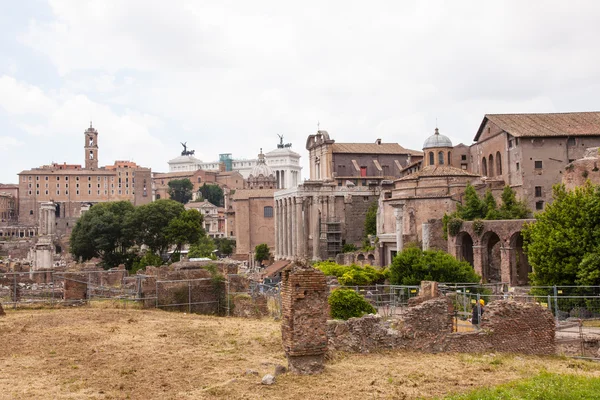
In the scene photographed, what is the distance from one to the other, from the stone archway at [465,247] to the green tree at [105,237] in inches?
1117

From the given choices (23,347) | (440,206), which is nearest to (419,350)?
(23,347)

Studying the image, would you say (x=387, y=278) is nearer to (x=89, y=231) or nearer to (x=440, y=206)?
(x=440, y=206)

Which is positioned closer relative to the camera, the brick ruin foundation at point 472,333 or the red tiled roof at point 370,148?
the brick ruin foundation at point 472,333

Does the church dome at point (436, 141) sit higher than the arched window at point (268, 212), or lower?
higher

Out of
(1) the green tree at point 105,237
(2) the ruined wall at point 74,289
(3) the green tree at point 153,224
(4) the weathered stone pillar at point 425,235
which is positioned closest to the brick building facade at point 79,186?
(1) the green tree at point 105,237

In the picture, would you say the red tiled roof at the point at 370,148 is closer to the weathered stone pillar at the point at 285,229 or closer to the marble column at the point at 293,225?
the weathered stone pillar at the point at 285,229

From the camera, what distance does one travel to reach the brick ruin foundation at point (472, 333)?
50.1ft

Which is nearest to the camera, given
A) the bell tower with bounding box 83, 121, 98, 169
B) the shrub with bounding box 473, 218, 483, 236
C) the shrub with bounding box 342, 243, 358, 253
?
the shrub with bounding box 473, 218, 483, 236

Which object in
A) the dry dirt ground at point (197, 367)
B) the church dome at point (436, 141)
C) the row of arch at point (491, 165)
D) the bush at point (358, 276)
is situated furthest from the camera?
the church dome at point (436, 141)

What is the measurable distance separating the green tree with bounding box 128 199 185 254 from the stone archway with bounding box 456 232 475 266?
85.8 ft

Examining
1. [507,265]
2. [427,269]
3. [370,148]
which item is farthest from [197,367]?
[370,148]

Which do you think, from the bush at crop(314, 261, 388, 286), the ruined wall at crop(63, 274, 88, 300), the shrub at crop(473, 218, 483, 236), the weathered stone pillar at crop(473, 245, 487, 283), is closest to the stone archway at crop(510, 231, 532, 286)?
the weathered stone pillar at crop(473, 245, 487, 283)

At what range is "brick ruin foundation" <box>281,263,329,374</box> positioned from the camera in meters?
12.5

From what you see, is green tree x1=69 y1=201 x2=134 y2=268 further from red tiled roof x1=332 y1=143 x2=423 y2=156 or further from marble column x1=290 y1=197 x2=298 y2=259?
red tiled roof x1=332 y1=143 x2=423 y2=156
